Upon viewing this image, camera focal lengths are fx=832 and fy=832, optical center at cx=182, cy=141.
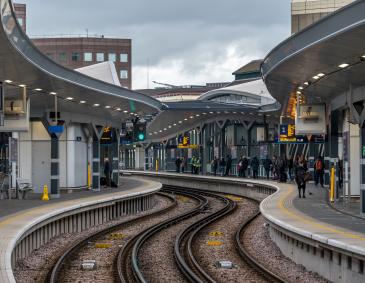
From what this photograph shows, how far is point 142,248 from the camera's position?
840 inches

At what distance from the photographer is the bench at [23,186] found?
102 feet

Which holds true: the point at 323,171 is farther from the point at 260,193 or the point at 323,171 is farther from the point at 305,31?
the point at 305,31

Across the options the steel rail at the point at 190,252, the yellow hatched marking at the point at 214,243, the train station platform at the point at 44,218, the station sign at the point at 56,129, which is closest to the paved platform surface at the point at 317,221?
the yellow hatched marking at the point at 214,243

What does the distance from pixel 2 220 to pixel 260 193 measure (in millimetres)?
22754

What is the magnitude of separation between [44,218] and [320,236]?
8.52m

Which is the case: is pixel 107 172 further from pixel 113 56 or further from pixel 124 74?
pixel 113 56

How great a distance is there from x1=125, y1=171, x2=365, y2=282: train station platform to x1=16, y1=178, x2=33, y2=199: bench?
9.27 metres

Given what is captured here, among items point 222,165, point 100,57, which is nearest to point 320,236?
point 222,165

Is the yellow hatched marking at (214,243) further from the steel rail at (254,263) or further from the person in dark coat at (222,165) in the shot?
the person in dark coat at (222,165)

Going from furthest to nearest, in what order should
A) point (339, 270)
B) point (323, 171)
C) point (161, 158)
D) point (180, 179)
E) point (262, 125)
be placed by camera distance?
1. point (161, 158)
2. point (180, 179)
3. point (262, 125)
4. point (323, 171)
5. point (339, 270)

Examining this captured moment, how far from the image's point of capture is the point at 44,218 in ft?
69.9

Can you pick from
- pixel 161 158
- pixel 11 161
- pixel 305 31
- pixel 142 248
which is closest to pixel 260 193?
pixel 11 161

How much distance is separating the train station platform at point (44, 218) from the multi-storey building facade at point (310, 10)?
9.31 m

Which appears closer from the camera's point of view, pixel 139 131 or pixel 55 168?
pixel 55 168
